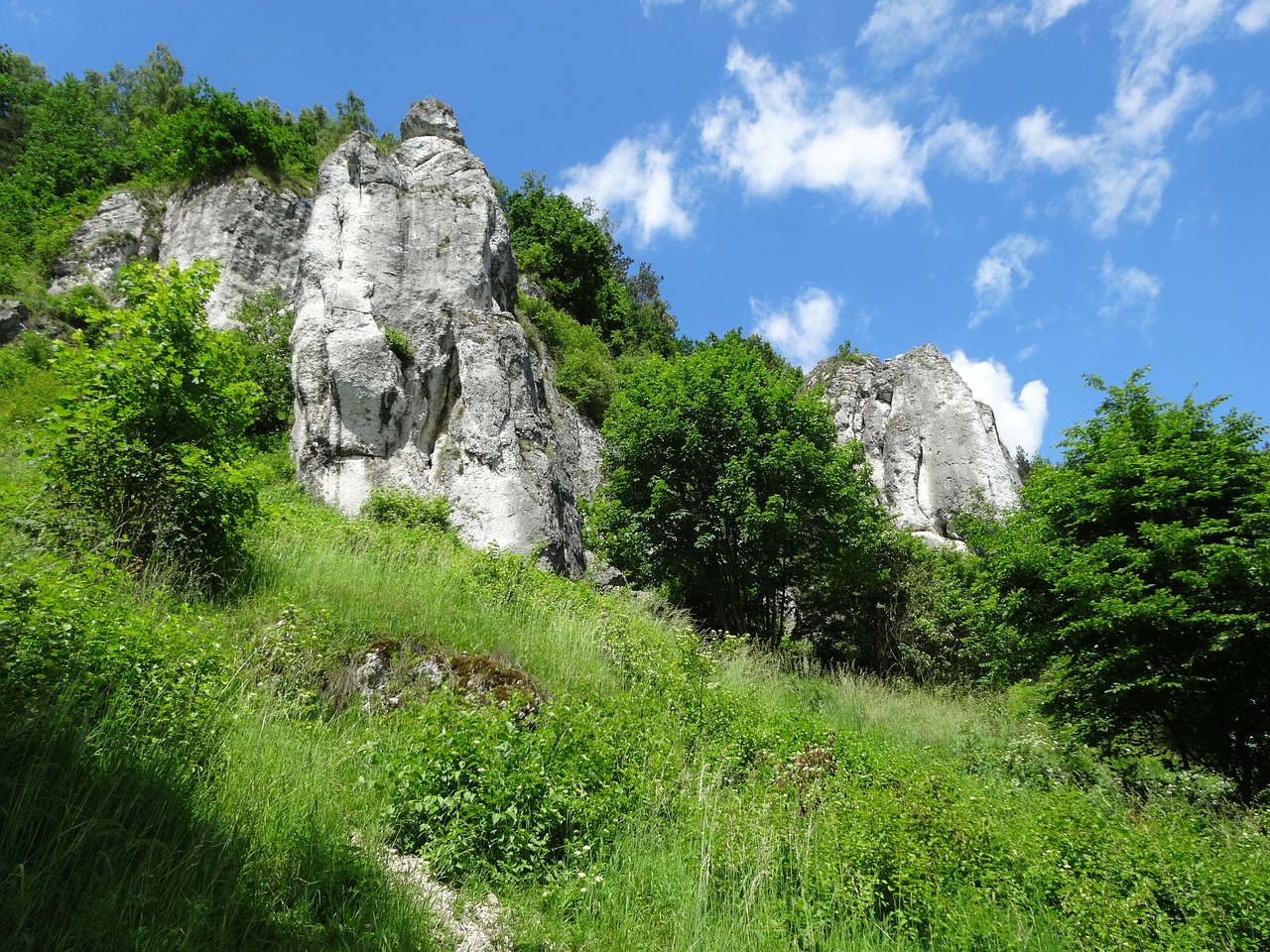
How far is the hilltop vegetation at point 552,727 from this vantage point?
11.8 feet


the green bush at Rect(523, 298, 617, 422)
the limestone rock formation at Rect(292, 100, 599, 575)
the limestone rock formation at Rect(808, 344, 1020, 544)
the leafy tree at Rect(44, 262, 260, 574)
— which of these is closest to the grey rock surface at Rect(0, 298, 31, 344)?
the limestone rock formation at Rect(292, 100, 599, 575)

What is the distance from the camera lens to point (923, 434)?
1120 inches

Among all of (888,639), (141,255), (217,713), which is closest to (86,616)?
(217,713)

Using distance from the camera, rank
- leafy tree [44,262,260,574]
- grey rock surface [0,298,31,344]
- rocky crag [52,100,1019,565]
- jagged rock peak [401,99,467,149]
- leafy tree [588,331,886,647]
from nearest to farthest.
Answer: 1. leafy tree [44,262,260,574]
2. leafy tree [588,331,886,647]
3. rocky crag [52,100,1019,565]
4. grey rock surface [0,298,31,344]
5. jagged rock peak [401,99,467,149]

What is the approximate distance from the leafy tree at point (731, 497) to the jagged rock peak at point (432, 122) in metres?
14.7

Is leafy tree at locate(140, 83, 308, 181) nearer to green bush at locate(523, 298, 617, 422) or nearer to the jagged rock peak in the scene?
the jagged rock peak

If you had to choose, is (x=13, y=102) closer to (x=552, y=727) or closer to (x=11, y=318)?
(x=11, y=318)

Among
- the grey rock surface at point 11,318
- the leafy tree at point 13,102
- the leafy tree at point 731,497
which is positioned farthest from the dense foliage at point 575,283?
the leafy tree at point 13,102

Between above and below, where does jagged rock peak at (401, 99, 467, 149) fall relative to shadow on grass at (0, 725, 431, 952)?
above

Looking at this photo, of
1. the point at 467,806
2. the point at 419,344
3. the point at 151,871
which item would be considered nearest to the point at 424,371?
Answer: the point at 419,344

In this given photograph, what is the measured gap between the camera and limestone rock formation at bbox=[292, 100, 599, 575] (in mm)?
16781

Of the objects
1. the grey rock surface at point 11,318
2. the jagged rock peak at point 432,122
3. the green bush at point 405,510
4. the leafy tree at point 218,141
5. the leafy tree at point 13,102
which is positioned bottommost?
the green bush at point 405,510

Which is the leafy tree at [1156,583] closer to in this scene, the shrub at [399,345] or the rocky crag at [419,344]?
the rocky crag at [419,344]

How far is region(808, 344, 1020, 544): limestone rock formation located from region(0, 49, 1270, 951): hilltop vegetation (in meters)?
14.8
